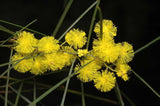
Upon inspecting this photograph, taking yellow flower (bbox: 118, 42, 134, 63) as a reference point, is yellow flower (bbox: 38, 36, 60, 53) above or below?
above

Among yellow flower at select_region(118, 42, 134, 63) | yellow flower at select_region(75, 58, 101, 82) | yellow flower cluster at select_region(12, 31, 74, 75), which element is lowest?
yellow flower at select_region(75, 58, 101, 82)

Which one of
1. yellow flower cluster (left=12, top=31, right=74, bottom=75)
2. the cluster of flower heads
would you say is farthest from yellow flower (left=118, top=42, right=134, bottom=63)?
yellow flower cluster (left=12, top=31, right=74, bottom=75)

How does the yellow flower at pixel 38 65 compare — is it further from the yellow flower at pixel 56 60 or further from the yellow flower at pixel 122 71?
the yellow flower at pixel 122 71

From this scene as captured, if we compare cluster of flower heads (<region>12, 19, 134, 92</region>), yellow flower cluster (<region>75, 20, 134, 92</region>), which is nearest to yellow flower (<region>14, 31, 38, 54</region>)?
cluster of flower heads (<region>12, 19, 134, 92</region>)

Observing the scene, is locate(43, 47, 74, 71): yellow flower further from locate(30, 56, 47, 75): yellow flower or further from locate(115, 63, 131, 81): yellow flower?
locate(115, 63, 131, 81): yellow flower

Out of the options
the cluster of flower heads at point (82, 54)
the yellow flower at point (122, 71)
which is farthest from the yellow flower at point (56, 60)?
the yellow flower at point (122, 71)

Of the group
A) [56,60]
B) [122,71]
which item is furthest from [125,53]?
[56,60]

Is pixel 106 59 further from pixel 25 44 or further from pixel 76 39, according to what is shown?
pixel 25 44
